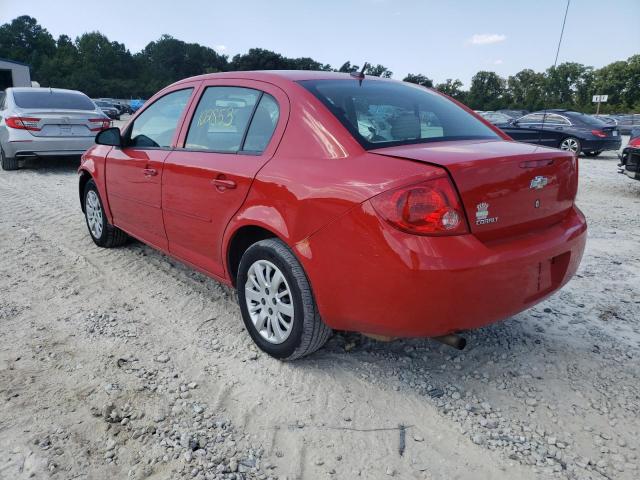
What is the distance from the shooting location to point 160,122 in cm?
389

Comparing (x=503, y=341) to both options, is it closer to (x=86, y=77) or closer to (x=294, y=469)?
(x=294, y=469)

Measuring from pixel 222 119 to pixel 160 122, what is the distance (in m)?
0.92

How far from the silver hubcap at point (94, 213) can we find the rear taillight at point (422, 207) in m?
3.66

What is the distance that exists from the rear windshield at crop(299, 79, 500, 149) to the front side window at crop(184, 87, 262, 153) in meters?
0.43

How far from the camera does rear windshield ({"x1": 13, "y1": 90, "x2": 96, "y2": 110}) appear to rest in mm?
9141

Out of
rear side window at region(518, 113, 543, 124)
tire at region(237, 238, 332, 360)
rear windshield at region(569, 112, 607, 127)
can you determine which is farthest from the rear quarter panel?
rear side window at region(518, 113, 543, 124)

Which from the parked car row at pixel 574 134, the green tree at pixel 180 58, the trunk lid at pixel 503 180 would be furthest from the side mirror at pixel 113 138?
the green tree at pixel 180 58

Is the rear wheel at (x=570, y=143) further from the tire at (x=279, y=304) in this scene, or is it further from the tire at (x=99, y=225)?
the tire at (x=279, y=304)

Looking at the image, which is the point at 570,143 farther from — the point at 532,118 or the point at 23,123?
the point at 23,123

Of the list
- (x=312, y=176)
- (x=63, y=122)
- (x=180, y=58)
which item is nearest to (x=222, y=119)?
(x=312, y=176)

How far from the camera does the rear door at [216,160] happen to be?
9.38ft

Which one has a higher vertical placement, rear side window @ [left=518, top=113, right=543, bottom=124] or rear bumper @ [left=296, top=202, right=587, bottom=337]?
rear side window @ [left=518, top=113, right=543, bottom=124]

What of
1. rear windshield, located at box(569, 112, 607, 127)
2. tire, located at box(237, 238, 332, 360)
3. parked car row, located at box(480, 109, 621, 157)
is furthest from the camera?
rear windshield, located at box(569, 112, 607, 127)

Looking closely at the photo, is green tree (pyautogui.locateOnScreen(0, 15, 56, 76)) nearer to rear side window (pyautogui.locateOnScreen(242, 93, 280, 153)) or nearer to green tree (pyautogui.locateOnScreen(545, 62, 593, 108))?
green tree (pyautogui.locateOnScreen(545, 62, 593, 108))
